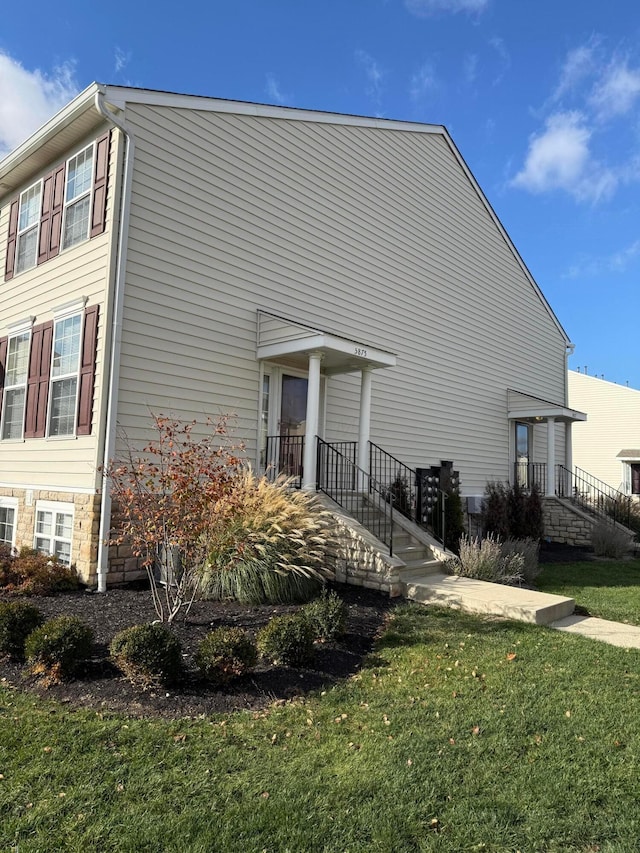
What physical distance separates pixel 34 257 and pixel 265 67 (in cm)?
542

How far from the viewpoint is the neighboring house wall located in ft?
26.7

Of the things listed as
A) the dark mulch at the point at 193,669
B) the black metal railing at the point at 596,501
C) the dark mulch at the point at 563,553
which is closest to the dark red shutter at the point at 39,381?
the dark mulch at the point at 193,669

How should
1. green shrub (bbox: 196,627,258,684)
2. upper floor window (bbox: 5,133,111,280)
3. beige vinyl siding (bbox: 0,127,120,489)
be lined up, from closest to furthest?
green shrub (bbox: 196,627,258,684) < beige vinyl siding (bbox: 0,127,120,489) < upper floor window (bbox: 5,133,111,280)

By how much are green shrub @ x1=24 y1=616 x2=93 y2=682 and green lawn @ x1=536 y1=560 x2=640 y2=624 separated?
19.7 ft

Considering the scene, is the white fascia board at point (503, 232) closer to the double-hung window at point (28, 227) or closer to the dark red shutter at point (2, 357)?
the double-hung window at point (28, 227)

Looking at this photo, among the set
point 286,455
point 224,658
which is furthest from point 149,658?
point 286,455

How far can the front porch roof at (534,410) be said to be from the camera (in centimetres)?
1617

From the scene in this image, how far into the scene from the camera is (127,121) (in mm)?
8594

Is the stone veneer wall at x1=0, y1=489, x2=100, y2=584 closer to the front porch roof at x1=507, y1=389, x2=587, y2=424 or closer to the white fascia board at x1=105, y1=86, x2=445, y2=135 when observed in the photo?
A: the white fascia board at x1=105, y1=86, x2=445, y2=135

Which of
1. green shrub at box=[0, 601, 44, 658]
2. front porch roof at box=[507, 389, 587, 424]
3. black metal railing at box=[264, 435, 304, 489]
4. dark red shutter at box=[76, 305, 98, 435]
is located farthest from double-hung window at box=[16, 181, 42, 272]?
front porch roof at box=[507, 389, 587, 424]

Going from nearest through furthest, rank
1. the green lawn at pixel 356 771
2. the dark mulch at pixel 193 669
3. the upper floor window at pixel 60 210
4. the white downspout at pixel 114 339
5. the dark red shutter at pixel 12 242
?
the green lawn at pixel 356 771 < the dark mulch at pixel 193 669 < the white downspout at pixel 114 339 < the upper floor window at pixel 60 210 < the dark red shutter at pixel 12 242

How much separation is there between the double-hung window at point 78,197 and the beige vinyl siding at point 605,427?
88.4ft

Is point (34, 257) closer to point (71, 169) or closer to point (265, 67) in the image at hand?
point (71, 169)

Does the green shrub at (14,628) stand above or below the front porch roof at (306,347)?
below
